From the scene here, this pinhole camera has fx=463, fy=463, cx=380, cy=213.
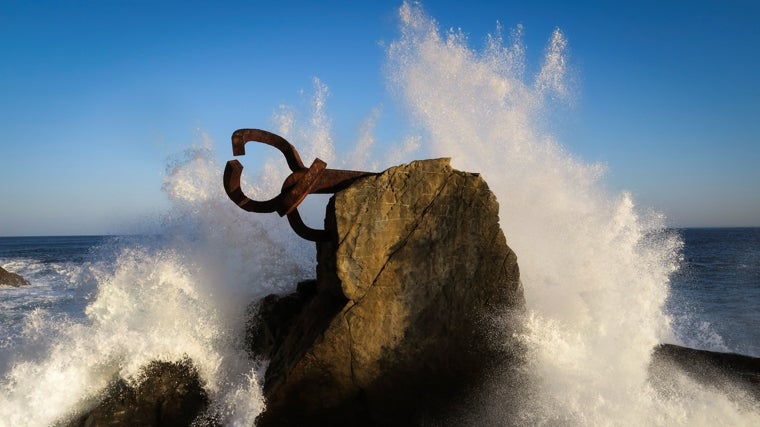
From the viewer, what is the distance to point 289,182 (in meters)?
4.14

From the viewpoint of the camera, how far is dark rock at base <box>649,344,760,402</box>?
4.84m

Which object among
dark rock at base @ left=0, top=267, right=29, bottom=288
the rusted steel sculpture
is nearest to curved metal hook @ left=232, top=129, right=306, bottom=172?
the rusted steel sculpture

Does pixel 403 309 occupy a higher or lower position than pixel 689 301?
higher

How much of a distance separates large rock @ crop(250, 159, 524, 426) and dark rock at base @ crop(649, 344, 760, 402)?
1.94 m

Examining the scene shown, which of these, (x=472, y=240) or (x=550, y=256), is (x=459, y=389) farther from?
(x=550, y=256)

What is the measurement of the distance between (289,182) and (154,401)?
8.28 ft

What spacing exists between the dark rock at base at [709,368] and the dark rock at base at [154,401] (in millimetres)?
4633

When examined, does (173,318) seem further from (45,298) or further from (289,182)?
(45,298)

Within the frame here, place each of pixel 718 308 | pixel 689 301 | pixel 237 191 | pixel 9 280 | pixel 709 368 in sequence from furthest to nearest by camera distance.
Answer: pixel 9 280, pixel 689 301, pixel 718 308, pixel 709 368, pixel 237 191

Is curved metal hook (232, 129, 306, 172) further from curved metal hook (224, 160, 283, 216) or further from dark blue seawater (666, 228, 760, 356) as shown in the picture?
dark blue seawater (666, 228, 760, 356)

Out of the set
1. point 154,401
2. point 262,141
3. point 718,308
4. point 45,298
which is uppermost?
point 262,141

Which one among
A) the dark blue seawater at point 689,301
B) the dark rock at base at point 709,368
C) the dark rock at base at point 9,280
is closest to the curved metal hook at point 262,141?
the dark blue seawater at point 689,301

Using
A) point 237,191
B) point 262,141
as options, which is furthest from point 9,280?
point 262,141

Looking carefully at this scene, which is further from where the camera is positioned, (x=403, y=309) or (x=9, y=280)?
(x=9, y=280)
